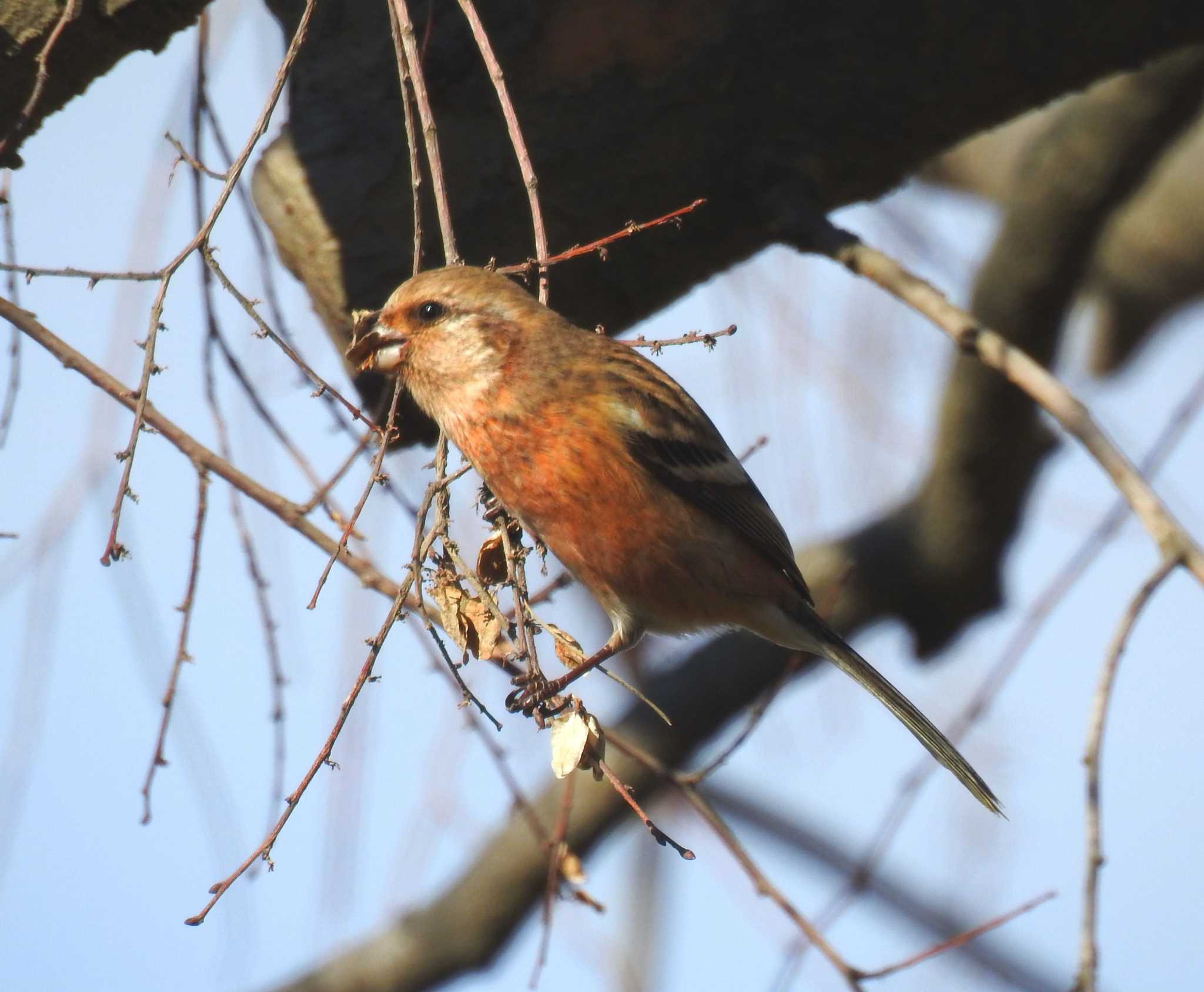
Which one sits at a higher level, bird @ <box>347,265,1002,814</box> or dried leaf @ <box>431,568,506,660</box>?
bird @ <box>347,265,1002,814</box>

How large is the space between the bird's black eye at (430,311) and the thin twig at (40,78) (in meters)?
1.03

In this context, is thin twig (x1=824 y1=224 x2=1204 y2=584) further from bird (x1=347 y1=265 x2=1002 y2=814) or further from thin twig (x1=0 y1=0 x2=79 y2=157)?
thin twig (x1=0 y1=0 x2=79 y2=157)

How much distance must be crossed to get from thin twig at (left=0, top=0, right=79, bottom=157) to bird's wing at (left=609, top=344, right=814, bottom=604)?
5.50ft

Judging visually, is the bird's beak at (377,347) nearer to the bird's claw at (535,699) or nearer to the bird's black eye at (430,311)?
the bird's black eye at (430,311)

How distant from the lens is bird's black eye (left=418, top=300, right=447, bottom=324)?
3510 mm

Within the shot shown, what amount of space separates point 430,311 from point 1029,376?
157 cm

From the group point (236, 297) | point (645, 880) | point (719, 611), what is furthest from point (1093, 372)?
point (236, 297)

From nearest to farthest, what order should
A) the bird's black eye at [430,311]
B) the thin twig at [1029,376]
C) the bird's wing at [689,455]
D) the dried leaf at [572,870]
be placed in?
the thin twig at [1029,376], the dried leaf at [572,870], the bird's black eye at [430,311], the bird's wing at [689,455]

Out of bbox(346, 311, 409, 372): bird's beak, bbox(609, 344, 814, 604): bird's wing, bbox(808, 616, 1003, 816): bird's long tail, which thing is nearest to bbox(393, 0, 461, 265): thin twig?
bbox(346, 311, 409, 372): bird's beak

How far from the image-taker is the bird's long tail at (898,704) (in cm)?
415

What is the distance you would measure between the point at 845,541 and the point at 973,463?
0.69 metres

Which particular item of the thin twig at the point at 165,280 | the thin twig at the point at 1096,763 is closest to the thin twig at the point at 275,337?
the thin twig at the point at 165,280

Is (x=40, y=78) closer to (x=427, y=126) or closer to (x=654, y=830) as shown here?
(x=427, y=126)

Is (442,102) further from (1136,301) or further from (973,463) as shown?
(1136,301)
